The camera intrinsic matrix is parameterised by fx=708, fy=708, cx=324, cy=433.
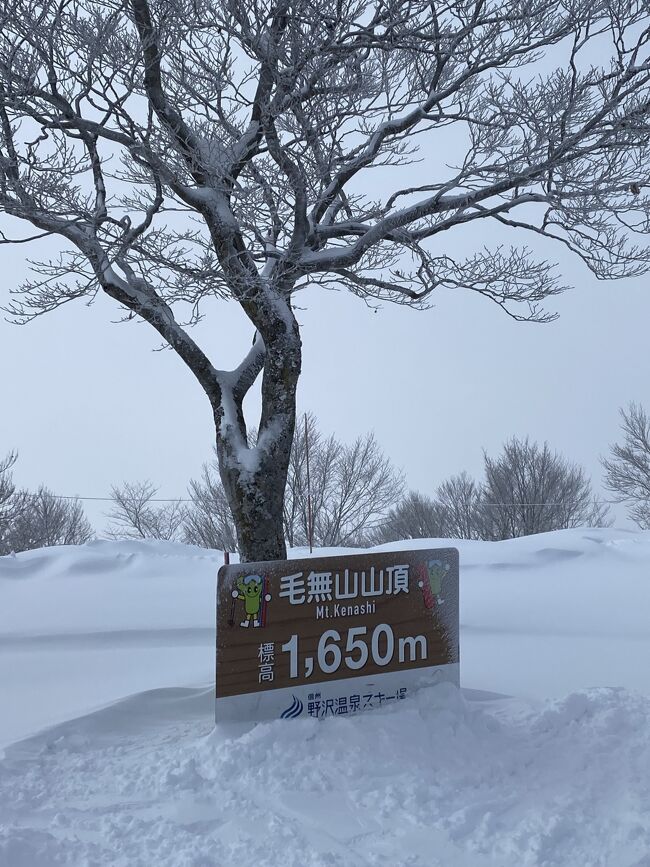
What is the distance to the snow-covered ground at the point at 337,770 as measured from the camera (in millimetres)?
2697

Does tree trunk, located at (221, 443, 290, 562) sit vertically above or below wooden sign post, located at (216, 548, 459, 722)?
above

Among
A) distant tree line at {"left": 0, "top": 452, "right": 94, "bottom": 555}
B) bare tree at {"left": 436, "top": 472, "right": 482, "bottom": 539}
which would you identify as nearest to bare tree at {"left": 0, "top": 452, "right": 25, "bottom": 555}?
distant tree line at {"left": 0, "top": 452, "right": 94, "bottom": 555}

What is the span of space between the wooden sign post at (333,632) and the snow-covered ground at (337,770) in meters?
0.16

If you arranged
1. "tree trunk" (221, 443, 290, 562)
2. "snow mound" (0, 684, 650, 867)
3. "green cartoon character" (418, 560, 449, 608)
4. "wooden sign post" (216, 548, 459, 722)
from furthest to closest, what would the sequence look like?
"tree trunk" (221, 443, 290, 562)
"green cartoon character" (418, 560, 449, 608)
"wooden sign post" (216, 548, 459, 722)
"snow mound" (0, 684, 650, 867)

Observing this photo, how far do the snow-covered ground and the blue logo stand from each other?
0.12 m

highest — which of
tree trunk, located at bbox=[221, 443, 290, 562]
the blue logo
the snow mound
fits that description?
tree trunk, located at bbox=[221, 443, 290, 562]

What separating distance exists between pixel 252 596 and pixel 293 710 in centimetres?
→ 66

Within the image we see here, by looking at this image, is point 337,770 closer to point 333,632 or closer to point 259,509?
point 333,632

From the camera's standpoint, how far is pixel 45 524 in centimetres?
3083

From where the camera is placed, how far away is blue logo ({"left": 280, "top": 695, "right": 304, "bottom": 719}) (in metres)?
3.80

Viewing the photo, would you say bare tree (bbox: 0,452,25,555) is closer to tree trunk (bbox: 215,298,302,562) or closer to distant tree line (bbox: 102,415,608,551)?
distant tree line (bbox: 102,415,608,551)

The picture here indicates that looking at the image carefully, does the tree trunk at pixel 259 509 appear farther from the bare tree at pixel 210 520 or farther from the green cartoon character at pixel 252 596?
the bare tree at pixel 210 520

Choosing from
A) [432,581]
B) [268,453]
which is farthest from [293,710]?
[268,453]

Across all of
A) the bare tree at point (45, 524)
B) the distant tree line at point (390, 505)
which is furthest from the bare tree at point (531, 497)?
the bare tree at point (45, 524)
